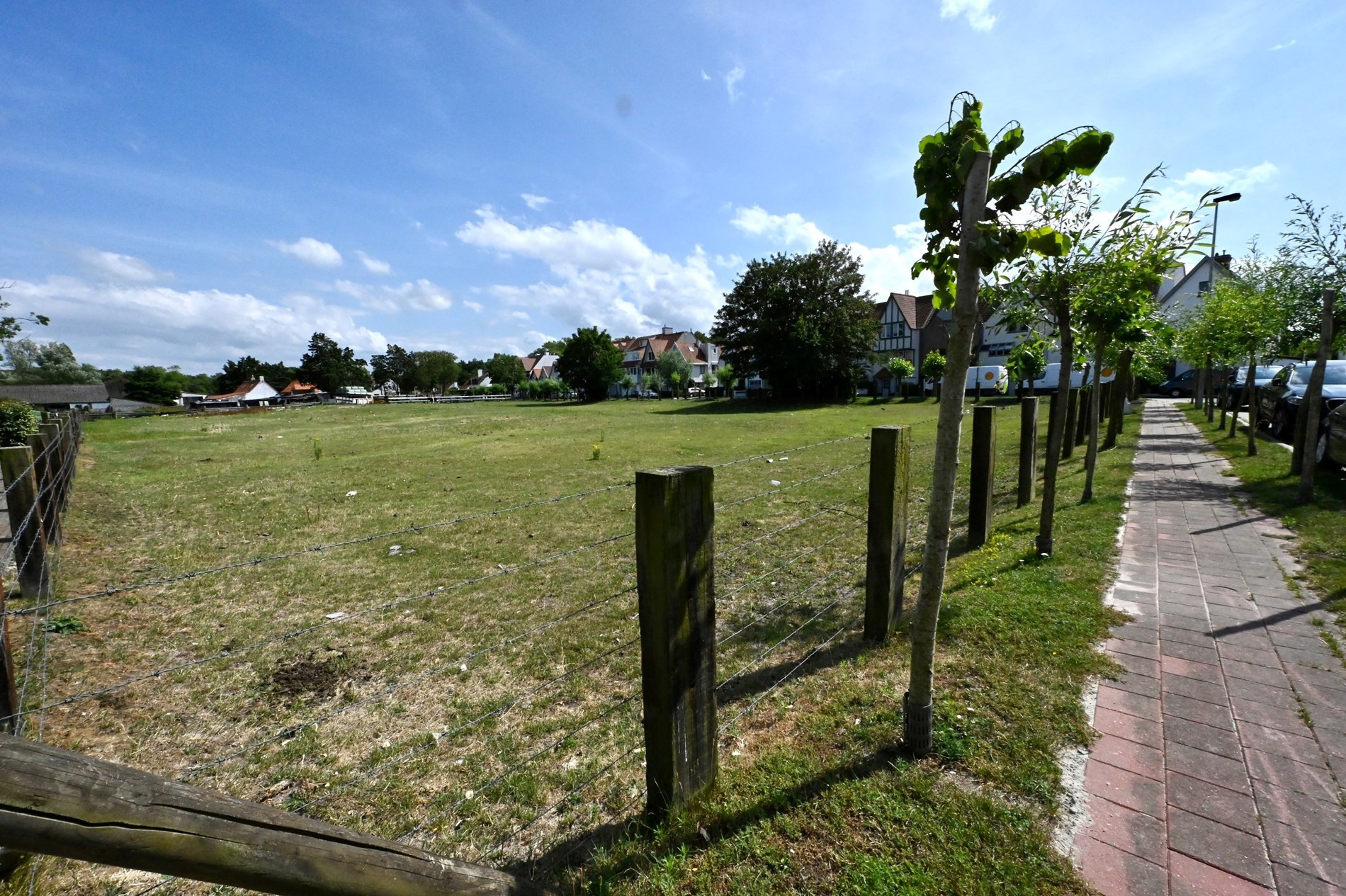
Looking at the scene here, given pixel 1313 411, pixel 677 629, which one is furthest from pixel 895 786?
pixel 1313 411

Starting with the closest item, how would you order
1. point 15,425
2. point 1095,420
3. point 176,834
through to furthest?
point 176,834 → point 1095,420 → point 15,425

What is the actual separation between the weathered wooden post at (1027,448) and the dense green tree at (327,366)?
409 feet

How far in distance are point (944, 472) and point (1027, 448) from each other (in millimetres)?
5843

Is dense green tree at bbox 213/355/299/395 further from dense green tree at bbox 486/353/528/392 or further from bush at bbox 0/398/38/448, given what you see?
bush at bbox 0/398/38/448

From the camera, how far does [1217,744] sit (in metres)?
2.78

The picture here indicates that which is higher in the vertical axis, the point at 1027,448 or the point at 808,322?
the point at 808,322

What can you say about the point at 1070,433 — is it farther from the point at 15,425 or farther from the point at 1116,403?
the point at 15,425

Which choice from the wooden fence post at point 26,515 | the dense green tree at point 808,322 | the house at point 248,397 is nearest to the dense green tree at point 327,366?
the house at point 248,397

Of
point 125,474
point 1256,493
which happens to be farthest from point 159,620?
point 1256,493

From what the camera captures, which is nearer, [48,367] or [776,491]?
[776,491]

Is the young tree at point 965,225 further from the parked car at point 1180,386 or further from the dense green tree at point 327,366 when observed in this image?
the dense green tree at point 327,366

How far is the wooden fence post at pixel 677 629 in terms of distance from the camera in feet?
6.76

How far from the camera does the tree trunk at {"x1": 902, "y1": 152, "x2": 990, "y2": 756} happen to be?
223 centimetres

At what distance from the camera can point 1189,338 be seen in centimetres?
1566
